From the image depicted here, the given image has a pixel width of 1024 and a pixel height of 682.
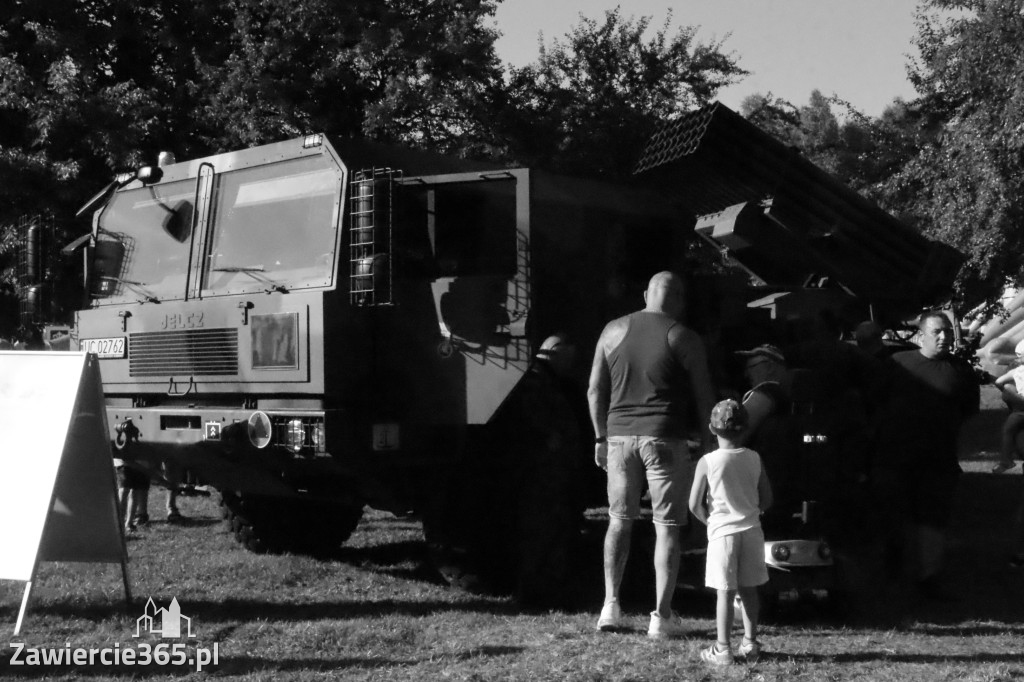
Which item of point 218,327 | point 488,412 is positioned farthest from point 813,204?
point 218,327

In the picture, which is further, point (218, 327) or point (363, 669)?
point (218, 327)

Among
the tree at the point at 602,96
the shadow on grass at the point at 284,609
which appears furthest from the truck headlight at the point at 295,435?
the tree at the point at 602,96

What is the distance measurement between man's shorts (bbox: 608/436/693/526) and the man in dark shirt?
173cm

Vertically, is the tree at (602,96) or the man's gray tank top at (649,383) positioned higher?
the tree at (602,96)

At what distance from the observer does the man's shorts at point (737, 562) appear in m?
5.25

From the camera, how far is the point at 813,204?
7242 millimetres

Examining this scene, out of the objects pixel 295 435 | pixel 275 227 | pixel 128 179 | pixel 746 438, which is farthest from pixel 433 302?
pixel 128 179

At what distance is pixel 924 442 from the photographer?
22.7ft

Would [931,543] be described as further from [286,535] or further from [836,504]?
[286,535]

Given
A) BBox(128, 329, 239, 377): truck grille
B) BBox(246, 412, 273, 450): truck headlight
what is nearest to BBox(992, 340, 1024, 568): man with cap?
BBox(246, 412, 273, 450): truck headlight

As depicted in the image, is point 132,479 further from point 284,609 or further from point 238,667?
point 238,667

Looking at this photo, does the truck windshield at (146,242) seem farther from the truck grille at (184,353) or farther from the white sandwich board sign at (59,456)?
the white sandwich board sign at (59,456)

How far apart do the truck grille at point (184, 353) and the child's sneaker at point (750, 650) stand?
317 centimetres

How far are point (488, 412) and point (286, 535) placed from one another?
2.83 m
